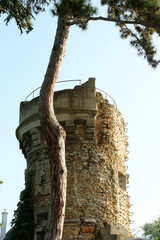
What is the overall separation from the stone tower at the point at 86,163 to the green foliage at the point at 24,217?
0.22 meters

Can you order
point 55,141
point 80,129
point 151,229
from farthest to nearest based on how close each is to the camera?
1. point 151,229
2. point 80,129
3. point 55,141

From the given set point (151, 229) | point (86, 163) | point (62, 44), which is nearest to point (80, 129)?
point (86, 163)

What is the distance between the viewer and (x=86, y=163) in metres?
12.6

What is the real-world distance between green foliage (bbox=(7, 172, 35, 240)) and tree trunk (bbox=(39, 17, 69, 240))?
12.2ft

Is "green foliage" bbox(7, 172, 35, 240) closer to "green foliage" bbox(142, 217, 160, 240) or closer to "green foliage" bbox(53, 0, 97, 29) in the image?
"green foliage" bbox(53, 0, 97, 29)

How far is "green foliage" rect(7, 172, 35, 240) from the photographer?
1217 centimetres

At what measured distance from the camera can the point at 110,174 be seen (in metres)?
12.9

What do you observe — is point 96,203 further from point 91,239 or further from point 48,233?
point 48,233

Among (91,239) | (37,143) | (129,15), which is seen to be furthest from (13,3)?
(91,239)

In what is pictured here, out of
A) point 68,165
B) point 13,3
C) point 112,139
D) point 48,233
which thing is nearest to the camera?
point 48,233

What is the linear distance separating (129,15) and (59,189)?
220 inches

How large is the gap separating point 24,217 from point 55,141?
4.06 m

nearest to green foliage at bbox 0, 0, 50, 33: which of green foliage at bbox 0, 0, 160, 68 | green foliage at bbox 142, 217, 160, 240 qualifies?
green foliage at bbox 0, 0, 160, 68

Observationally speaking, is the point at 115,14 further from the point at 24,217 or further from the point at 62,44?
the point at 24,217
